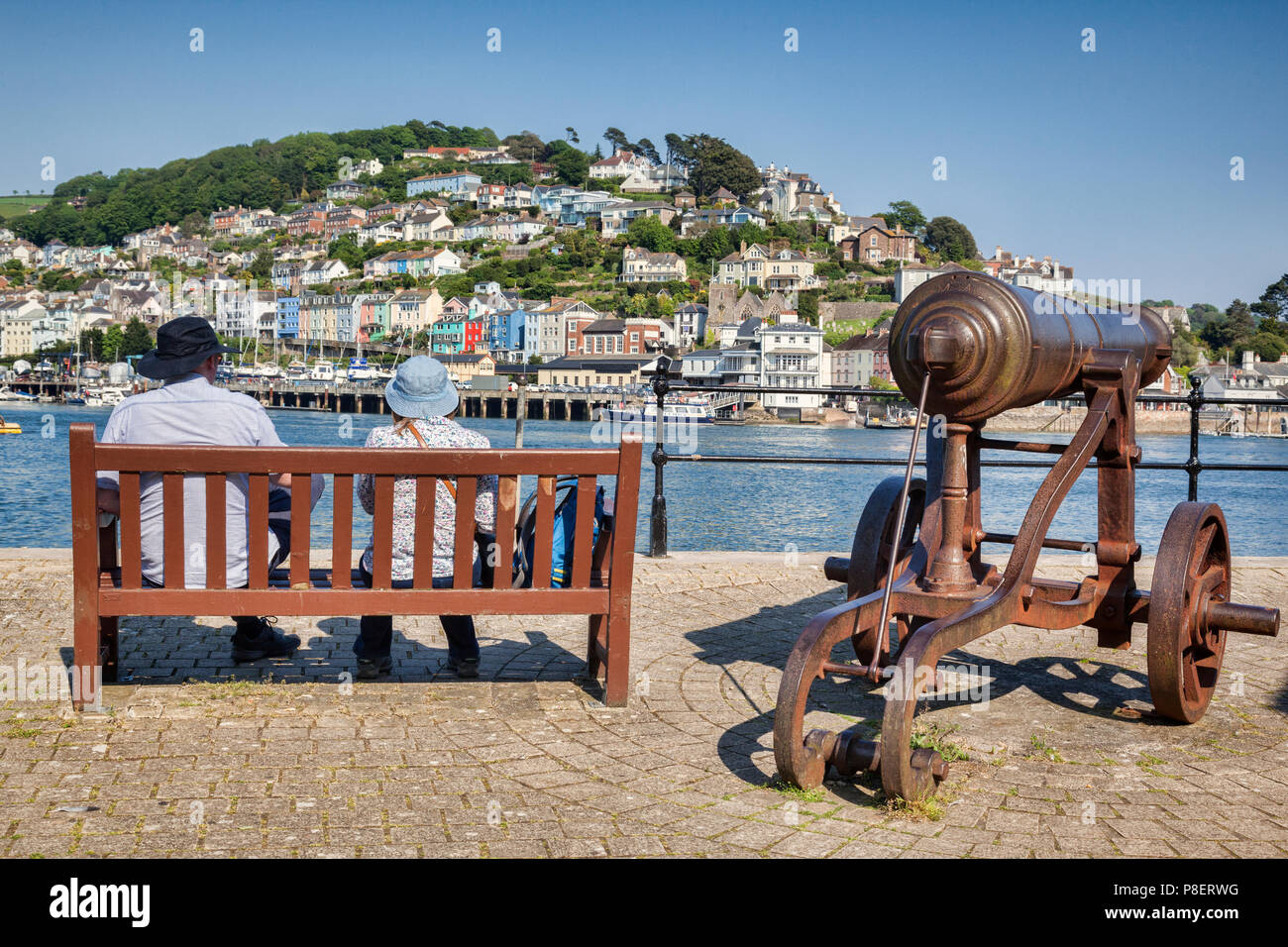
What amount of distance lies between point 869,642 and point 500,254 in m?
179

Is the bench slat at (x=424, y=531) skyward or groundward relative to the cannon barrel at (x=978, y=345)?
groundward

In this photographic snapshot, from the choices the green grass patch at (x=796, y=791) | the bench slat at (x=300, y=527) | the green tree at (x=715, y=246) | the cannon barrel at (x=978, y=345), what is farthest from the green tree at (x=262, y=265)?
the green grass patch at (x=796, y=791)

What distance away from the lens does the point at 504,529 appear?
13.9ft

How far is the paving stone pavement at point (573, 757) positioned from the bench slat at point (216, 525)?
507 millimetres

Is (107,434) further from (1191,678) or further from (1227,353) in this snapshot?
(1227,353)

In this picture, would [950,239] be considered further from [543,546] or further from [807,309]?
[543,546]

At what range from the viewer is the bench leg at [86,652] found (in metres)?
3.99

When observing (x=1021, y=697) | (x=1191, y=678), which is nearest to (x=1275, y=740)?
(x=1191, y=678)

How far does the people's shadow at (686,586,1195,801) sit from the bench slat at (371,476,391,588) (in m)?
1.31

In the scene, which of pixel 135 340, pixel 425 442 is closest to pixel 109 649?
pixel 425 442

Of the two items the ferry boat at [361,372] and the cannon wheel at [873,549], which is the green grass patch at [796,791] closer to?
the cannon wheel at [873,549]

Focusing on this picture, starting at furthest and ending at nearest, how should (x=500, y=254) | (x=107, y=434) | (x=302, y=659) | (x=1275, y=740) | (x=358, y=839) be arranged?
1. (x=500, y=254)
2. (x=302, y=659)
3. (x=107, y=434)
4. (x=1275, y=740)
5. (x=358, y=839)

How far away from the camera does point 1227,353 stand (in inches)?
4582

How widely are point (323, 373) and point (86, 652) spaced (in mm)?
124626
